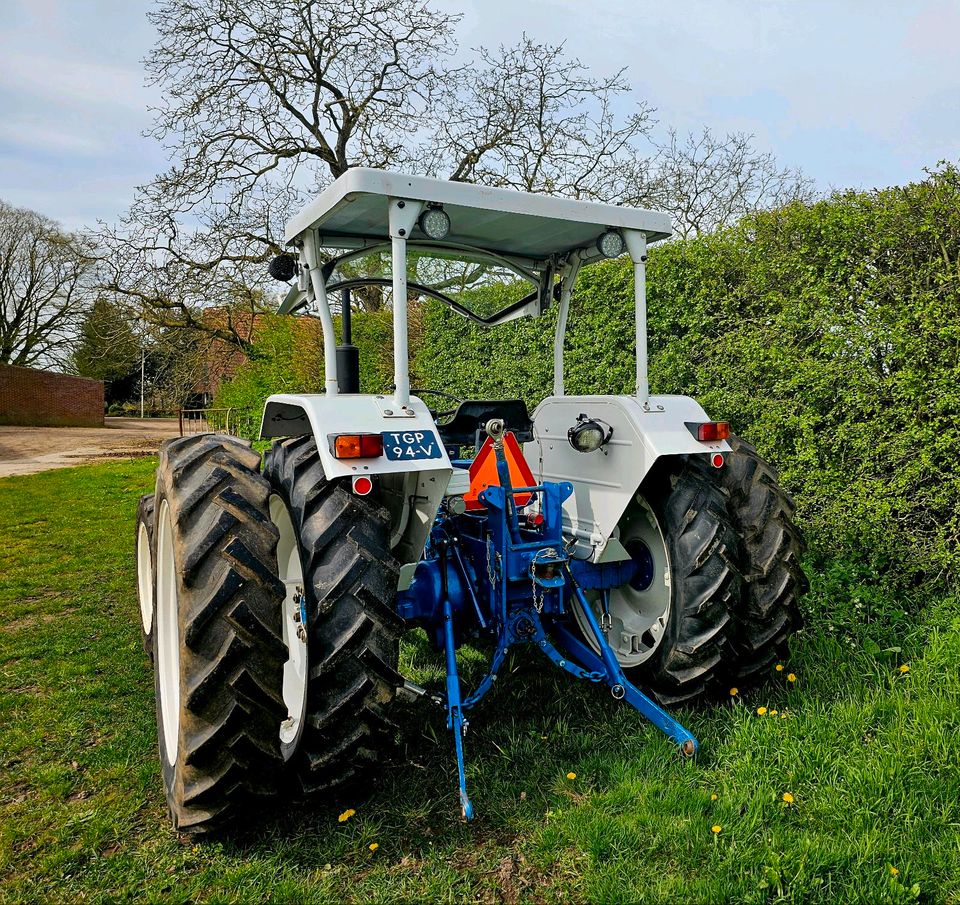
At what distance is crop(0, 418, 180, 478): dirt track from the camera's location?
16089 mm

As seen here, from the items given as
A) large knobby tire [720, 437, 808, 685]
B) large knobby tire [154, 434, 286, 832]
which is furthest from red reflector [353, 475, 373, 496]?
large knobby tire [720, 437, 808, 685]

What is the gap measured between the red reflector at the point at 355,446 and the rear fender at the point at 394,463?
0.02m

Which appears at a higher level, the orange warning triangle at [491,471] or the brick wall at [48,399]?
the brick wall at [48,399]

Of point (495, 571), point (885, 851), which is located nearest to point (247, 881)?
point (495, 571)

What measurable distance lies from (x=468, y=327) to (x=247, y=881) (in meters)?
6.76

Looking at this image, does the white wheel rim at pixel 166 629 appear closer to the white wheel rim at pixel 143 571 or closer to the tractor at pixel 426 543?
the tractor at pixel 426 543

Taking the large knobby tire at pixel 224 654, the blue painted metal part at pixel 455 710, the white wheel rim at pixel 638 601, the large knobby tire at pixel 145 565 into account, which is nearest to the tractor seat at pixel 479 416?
the white wheel rim at pixel 638 601

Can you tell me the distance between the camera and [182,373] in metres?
14.6

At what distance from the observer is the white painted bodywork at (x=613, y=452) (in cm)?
305

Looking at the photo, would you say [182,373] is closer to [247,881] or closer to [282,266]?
[282,266]

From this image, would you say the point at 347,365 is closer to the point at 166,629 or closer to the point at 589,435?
the point at 589,435

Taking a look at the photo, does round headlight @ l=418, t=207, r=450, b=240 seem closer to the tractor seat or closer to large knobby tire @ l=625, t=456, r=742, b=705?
the tractor seat

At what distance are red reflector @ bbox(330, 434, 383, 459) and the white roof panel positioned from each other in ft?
2.80

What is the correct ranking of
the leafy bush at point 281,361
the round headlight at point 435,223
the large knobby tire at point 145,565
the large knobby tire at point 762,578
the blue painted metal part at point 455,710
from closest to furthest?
the blue painted metal part at point 455,710
the round headlight at point 435,223
the large knobby tire at point 762,578
the large knobby tire at point 145,565
the leafy bush at point 281,361
